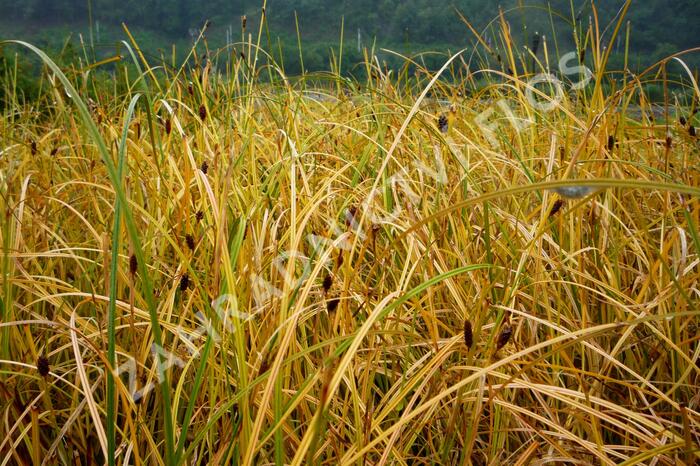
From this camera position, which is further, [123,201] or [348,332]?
[348,332]

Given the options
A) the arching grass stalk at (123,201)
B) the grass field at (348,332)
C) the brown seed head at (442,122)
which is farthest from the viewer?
the brown seed head at (442,122)

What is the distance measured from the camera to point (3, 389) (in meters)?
0.89

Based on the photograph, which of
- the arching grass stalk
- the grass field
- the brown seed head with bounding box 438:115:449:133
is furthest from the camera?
the brown seed head with bounding box 438:115:449:133

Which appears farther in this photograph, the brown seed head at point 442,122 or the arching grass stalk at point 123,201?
the brown seed head at point 442,122

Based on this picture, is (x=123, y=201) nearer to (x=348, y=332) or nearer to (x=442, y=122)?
(x=348, y=332)

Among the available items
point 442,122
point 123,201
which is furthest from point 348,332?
point 442,122

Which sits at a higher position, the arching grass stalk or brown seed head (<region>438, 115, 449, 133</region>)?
the arching grass stalk

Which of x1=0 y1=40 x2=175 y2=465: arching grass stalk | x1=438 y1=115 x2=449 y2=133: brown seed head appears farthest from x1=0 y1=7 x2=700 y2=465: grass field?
x1=438 y1=115 x2=449 y2=133: brown seed head

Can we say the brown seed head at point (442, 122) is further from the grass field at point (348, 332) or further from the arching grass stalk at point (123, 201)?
the arching grass stalk at point (123, 201)

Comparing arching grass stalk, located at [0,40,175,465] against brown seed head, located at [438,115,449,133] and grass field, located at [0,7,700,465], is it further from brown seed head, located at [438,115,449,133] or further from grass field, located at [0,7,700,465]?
brown seed head, located at [438,115,449,133]

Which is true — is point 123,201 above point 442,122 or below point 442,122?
above

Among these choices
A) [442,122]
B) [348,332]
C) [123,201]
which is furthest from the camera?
[442,122]

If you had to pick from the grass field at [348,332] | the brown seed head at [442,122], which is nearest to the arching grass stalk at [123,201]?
the grass field at [348,332]

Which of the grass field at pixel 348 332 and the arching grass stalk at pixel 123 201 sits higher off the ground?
the arching grass stalk at pixel 123 201
